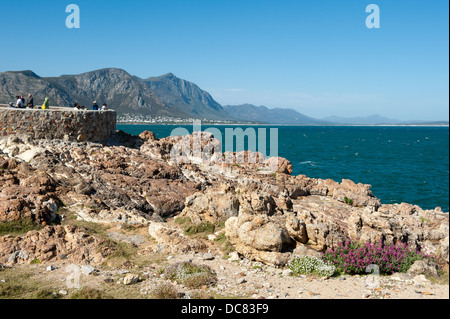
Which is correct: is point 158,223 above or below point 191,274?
above

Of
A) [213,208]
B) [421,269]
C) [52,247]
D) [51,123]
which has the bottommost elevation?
[421,269]

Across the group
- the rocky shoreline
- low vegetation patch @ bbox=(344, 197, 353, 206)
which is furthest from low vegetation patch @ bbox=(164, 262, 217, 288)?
low vegetation patch @ bbox=(344, 197, 353, 206)

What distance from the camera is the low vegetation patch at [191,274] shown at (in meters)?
10.0

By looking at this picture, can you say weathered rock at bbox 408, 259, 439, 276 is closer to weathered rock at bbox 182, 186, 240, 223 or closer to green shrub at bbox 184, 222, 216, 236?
weathered rock at bbox 182, 186, 240, 223

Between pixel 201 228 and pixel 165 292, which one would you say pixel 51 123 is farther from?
pixel 165 292

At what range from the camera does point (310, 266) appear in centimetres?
1121

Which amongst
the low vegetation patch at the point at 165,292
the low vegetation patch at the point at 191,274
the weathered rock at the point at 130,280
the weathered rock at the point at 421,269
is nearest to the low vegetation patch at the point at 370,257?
the weathered rock at the point at 421,269

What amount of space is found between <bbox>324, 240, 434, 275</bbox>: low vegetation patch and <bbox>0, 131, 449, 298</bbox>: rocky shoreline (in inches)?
17.0

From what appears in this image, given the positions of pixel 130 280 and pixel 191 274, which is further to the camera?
pixel 191 274

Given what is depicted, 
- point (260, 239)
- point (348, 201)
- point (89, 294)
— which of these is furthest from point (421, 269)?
point (348, 201)

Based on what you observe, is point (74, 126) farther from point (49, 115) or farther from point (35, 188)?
point (35, 188)

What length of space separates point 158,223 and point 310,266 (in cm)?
620

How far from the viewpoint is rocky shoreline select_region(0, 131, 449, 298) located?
1130cm

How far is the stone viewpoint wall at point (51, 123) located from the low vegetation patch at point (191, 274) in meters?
16.1
